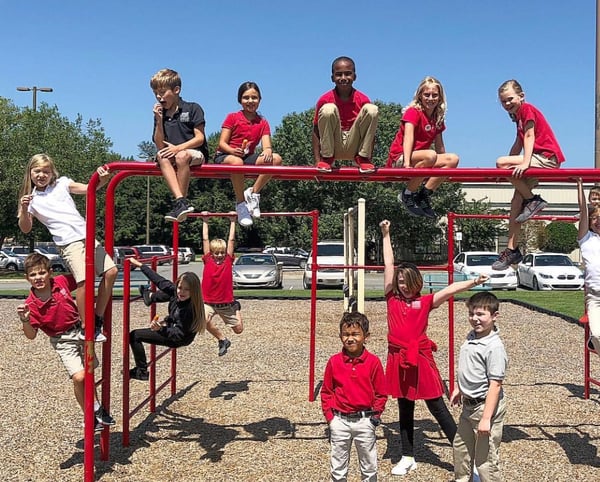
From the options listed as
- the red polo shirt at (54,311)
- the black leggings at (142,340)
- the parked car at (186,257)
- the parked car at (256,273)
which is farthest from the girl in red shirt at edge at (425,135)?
the parked car at (186,257)

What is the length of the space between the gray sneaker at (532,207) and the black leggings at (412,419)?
4.70 ft

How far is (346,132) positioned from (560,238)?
3201 cm

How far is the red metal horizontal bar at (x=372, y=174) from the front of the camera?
4.37 m

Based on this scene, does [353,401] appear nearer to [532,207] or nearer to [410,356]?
[410,356]

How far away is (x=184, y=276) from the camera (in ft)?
16.6

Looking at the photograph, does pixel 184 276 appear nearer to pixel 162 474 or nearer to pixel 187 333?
pixel 187 333

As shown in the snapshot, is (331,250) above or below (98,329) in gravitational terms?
above

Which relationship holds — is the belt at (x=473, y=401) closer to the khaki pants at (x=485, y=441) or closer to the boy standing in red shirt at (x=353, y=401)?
the khaki pants at (x=485, y=441)

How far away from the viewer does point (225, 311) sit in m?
7.26

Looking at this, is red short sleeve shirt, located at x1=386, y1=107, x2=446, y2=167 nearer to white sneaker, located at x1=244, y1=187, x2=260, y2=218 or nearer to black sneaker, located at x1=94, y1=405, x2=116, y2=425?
white sneaker, located at x1=244, y1=187, x2=260, y2=218

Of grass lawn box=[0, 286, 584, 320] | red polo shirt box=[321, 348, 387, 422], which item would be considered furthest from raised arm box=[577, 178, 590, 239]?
grass lawn box=[0, 286, 584, 320]

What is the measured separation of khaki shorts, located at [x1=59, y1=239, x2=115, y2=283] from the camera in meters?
4.26

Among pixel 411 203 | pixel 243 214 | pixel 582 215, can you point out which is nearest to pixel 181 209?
pixel 243 214

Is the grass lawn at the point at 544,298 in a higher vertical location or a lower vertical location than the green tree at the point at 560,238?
lower
